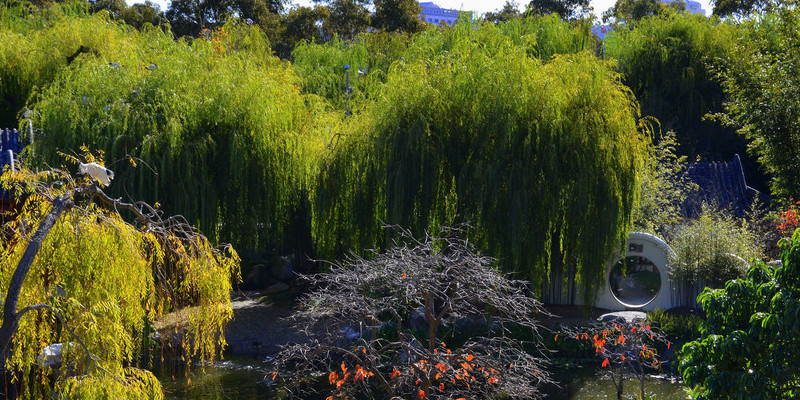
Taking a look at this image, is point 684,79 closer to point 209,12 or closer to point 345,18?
point 345,18

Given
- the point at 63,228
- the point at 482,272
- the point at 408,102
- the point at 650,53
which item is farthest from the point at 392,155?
the point at 650,53

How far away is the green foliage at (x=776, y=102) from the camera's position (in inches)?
470

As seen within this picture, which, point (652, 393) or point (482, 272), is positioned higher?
point (482, 272)

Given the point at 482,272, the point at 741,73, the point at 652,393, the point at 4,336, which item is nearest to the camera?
the point at 4,336

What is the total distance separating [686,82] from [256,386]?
51.0 feet

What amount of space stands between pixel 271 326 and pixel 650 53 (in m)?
14.1

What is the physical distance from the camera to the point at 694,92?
875 inches

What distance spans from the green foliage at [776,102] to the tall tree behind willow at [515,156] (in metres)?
1.76

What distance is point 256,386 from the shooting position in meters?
12.5

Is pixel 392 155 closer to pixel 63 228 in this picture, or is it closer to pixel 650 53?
pixel 63 228

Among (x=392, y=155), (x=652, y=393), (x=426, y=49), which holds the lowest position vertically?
(x=652, y=393)

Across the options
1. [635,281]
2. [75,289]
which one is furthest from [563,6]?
[75,289]

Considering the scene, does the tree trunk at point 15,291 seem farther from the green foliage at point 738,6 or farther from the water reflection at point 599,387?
the green foliage at point 738,6

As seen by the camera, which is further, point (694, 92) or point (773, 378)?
point (694, 92)
